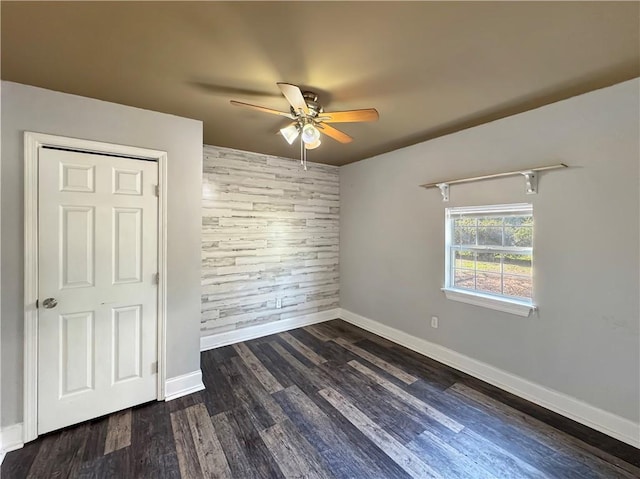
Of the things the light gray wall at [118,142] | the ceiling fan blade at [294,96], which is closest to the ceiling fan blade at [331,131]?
the ceiling fan blade at [294,96]

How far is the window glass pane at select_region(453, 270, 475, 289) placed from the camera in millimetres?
2944

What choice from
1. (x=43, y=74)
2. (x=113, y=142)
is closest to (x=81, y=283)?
(x=113, y=142)

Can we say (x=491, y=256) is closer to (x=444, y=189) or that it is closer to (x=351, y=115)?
(x=444, y=189)

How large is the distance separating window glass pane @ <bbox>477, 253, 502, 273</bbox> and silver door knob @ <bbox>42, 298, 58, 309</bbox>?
3716 millimetres

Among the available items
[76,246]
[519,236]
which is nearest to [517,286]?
[519,236]

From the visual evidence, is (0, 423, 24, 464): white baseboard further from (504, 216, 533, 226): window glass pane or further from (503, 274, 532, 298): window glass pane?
(504, 216, 533, 226): window glass pane

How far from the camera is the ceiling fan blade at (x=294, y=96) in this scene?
1586 mm

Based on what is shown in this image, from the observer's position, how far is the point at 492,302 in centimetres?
268

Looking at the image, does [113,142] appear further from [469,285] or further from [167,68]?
[469,285]

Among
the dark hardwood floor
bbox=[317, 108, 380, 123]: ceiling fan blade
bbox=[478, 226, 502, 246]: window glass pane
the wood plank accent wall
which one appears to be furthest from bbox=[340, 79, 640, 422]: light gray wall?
the wood plank accent wall

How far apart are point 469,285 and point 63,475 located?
3.56m

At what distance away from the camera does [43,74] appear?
5.99 ft

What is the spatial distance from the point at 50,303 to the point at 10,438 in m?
0.91

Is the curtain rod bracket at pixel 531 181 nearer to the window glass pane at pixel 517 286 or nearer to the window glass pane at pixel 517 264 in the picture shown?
the window glass pane at pixel 517 264
